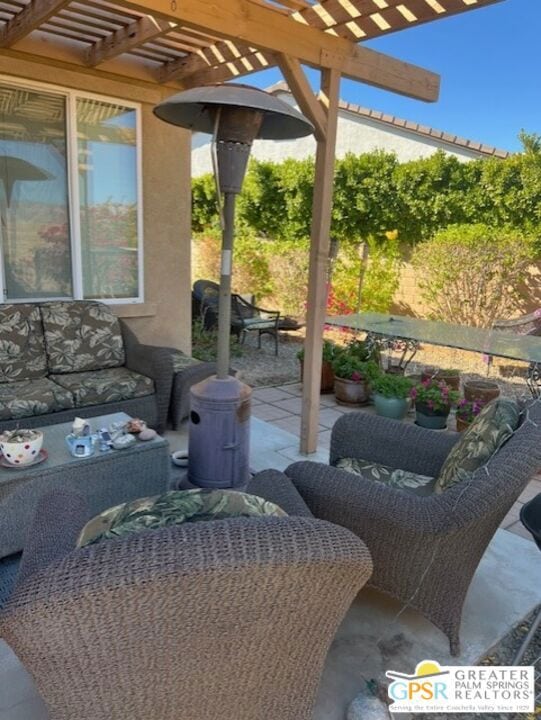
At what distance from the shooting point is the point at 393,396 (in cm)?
445

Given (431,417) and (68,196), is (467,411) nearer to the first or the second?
(431,417)

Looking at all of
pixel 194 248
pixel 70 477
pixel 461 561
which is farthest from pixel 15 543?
pixel 194 248

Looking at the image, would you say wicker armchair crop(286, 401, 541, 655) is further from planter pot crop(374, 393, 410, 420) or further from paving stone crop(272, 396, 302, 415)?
paving stone crop(272, 396, 302, 415)

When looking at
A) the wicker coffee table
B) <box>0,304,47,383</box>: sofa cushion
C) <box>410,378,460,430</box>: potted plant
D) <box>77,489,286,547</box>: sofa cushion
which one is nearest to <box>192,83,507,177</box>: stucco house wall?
<box>410,378,460,430</box>: potted plant

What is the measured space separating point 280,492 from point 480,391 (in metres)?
2.92

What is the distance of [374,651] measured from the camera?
2.00 metres

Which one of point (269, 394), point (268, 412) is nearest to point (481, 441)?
point (268, 412)

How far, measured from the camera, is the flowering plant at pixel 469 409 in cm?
407

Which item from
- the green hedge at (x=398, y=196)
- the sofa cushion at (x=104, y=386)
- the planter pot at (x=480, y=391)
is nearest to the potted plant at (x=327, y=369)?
the planter pot at (x=480, y=391)

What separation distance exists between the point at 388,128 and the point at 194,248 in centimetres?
453

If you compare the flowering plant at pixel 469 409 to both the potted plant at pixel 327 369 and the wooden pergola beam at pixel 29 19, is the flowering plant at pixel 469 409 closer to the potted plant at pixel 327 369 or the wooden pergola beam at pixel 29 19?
the potted plant at pixel 327 369

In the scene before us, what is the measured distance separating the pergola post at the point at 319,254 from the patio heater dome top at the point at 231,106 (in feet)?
2.00

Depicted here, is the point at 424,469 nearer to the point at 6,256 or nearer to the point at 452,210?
the point at 6,256

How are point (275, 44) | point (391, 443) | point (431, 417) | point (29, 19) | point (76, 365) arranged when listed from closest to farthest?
point (391, 443)
point (275, 44)
point (29, 19)
point (76, 365)
point (431, 417)
